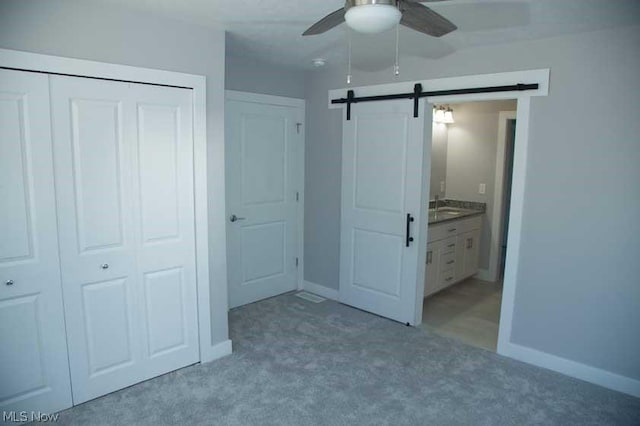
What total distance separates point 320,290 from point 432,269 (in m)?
1.20

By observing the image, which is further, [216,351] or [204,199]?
[216,351]

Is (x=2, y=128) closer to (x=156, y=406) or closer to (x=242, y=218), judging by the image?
(x=156, y=406)

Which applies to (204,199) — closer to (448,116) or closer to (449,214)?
(449,214)

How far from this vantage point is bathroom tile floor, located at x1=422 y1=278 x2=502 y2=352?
3.68m

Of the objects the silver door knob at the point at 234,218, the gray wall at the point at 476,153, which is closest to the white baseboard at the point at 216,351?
the silver door knob at the point at 234,218

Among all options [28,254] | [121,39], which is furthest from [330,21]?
[28,254]

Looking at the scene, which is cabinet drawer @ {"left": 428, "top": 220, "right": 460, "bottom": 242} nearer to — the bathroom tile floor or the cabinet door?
the cabinet door

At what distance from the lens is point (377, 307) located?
4.08 meters

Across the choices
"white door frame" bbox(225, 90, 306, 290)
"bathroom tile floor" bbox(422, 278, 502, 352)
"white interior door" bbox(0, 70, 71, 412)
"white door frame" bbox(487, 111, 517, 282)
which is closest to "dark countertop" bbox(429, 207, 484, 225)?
"white door frame" bbox(487, 111, 517, 282)

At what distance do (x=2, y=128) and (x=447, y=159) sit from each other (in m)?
4.63

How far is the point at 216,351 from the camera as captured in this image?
3.21m

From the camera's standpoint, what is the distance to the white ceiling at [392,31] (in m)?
2.35

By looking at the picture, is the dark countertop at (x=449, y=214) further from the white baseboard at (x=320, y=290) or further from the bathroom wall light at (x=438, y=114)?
the white baseboard at (x=320, y=290)

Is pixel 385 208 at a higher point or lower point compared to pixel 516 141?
lower
